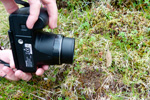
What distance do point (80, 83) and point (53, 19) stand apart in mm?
698

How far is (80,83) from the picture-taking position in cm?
161

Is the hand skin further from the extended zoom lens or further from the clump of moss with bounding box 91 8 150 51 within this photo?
the clump of moss with bounding box 91 8 150 51

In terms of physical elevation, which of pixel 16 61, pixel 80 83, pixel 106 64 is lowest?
pixel 80 83

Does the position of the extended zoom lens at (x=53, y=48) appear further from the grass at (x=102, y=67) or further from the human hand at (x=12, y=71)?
the grass at (x=102, y=67)

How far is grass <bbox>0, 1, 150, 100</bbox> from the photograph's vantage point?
156 centimetres

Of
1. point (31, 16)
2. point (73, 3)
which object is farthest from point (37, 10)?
point (73, 3)

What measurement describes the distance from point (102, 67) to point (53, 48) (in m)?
0.62

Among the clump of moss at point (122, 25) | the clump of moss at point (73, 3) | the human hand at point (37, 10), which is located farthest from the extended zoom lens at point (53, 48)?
the clump of moss at point (73, 3)

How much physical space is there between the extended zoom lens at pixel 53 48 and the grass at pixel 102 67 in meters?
0.38

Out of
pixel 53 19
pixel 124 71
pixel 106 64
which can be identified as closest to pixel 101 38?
pixel 106 64

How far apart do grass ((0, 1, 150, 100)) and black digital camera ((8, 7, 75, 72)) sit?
0.37m

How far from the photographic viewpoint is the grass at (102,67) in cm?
156

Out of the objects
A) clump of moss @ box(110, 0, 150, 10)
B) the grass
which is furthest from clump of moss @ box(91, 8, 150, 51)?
clump of moss @ box(110, 0, 150, 10)

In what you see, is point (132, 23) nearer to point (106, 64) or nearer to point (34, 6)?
point (106, 64)
